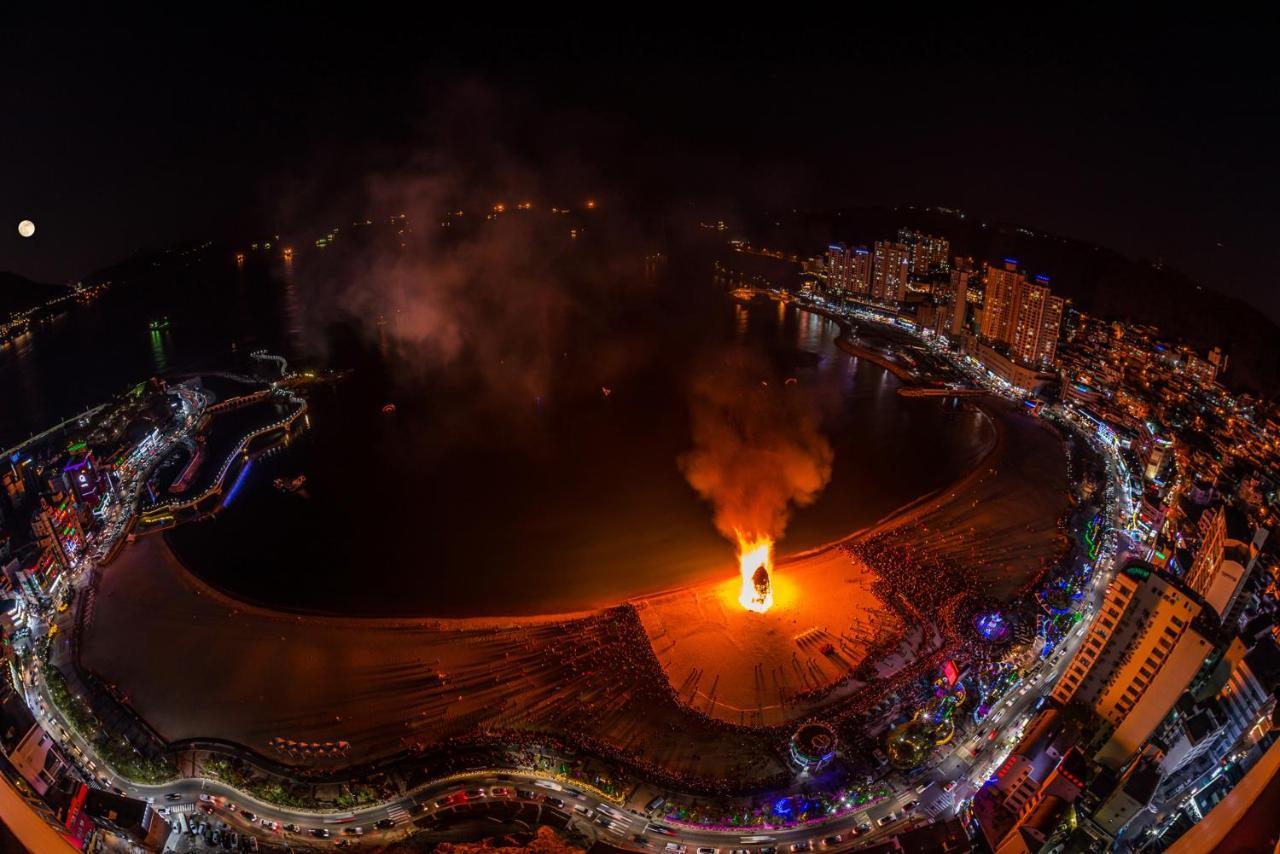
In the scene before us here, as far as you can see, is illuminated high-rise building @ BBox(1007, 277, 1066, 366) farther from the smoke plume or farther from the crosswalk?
the crosswalk

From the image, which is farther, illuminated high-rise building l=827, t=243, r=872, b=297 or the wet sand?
illuminated high-rise building l=827, t=243, r=872, b=297

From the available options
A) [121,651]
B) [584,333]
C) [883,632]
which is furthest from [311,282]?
[883,632]

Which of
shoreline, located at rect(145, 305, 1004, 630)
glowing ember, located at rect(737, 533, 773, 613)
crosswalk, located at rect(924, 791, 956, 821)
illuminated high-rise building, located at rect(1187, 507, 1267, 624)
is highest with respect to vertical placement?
illuminated high-rise building, located at rect(1187, 507, 1267, 624)

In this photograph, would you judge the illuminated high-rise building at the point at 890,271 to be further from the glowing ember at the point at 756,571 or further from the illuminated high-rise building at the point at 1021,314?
the glowing ember at the point at 756,571

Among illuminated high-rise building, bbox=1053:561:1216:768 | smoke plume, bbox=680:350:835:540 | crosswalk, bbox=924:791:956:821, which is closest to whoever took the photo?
crosswalk, bbox=924:791:956:821

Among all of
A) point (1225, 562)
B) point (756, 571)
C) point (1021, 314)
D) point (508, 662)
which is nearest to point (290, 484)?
point (508, 662)

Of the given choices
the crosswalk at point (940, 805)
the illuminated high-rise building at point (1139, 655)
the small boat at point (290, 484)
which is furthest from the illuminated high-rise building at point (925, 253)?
the crosswalk at point (940, 805)

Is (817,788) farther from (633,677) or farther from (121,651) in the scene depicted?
(121,651)

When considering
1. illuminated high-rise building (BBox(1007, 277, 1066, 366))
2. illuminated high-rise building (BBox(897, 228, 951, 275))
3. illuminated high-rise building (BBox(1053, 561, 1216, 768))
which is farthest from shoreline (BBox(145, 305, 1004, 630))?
illuminated high-rise building (BBox(897, 228, 951, 275))
